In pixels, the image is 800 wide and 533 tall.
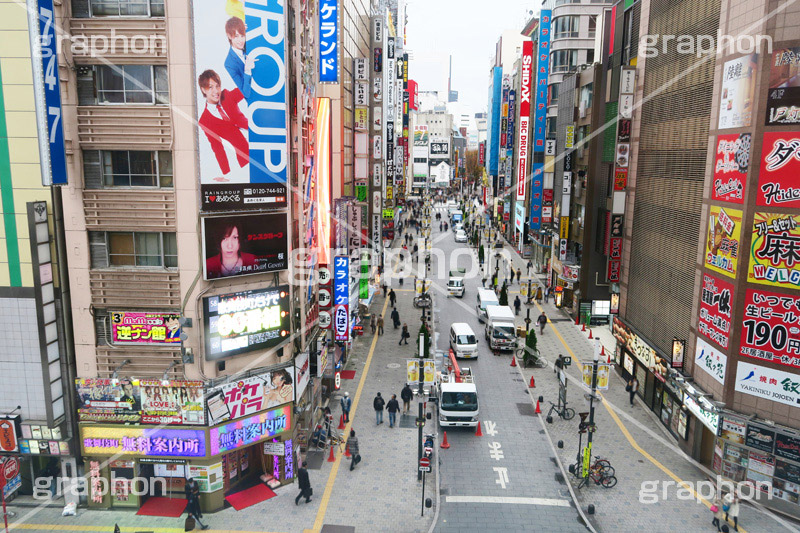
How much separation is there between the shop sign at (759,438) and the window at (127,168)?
21493 millimetres

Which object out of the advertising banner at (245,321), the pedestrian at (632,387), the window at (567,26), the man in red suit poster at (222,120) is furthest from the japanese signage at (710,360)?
the window at (567,26)

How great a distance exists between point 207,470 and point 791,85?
76.7 ft

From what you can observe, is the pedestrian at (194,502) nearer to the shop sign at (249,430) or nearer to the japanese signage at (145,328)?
the shop sign at (249,430)

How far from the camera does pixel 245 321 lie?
782 inches

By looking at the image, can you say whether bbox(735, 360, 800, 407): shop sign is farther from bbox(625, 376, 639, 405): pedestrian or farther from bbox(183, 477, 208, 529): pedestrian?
bbox(183, 477, 208, 529): pedestrian

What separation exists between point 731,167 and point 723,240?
105 inches

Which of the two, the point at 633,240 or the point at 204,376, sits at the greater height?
the point at 633,240

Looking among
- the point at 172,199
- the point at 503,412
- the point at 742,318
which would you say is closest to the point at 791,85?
the point at 742,318

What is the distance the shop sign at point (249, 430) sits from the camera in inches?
774

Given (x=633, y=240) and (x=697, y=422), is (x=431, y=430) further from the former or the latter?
(x=633, y=240)

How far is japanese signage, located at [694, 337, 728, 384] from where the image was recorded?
20531 millimetres

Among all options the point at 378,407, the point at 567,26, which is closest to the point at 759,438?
the point at 378,407

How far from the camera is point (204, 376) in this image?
19.2 m

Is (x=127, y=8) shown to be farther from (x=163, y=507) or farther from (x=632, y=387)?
(x=632, y=387)
